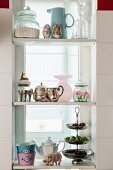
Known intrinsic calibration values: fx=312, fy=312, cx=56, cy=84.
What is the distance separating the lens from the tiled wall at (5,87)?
201cm

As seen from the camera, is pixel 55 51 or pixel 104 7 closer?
pixel 104 7

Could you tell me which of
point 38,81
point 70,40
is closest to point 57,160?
point 38,81

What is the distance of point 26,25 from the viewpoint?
6.70 ft

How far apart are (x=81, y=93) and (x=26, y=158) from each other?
0.55 metres

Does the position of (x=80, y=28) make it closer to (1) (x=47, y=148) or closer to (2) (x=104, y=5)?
(2) (x=104, y=5)

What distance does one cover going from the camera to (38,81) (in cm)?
232

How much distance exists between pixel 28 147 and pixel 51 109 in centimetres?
41

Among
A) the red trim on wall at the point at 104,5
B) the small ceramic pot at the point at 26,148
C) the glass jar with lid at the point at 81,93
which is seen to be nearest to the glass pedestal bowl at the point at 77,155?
the small ceramic pot at the point at 26,148

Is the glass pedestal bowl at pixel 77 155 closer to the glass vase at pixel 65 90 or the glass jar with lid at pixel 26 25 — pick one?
the glass vase at pixel 65 90

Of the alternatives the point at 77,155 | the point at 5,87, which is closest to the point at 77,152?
the point at 77,155

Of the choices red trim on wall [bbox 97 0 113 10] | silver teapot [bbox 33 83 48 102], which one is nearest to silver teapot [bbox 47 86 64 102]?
silver teapot [bbox 33 83 48 102]

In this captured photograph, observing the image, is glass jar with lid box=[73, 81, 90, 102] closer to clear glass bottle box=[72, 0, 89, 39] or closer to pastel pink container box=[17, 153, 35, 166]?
clear glass bottle box=[72, 0, 89, 39]

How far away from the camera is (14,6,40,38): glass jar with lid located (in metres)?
2.02

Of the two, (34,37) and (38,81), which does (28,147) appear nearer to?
(38,81)
